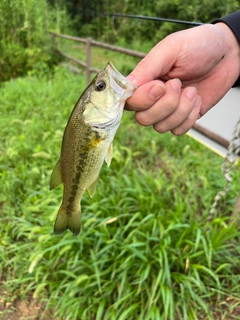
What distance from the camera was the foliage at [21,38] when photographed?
7.21m

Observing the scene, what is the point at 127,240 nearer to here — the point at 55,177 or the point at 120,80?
the point at 55,177

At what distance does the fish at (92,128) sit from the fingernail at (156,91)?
2.6 inches

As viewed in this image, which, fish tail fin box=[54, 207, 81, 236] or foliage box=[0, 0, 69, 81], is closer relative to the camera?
fish tail fin box=[54, 207, 81, 236]

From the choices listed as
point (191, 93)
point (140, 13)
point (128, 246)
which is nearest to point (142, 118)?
point (191, 93)

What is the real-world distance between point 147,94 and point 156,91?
3 centimetres

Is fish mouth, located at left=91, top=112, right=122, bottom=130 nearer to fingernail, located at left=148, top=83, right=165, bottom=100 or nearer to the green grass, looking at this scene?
fingernail, located at left=148, top=83, right=165, bottom=100

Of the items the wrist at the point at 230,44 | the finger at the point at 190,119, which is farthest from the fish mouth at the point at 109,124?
the wrist at the point at 230,44

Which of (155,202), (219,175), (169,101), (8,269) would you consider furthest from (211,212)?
(8,269)

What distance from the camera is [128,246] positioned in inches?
81.8

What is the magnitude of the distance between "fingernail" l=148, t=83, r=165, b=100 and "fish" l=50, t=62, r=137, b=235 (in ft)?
0.22

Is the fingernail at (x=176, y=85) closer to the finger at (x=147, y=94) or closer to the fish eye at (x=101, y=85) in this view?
the finger at (x=147, y=94)

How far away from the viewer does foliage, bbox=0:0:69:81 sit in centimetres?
721

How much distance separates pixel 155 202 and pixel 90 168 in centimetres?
125

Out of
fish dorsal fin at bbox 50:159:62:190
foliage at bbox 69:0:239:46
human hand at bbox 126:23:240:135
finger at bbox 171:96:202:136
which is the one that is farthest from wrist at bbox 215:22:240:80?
foliage at bbox 69:0:239:46
